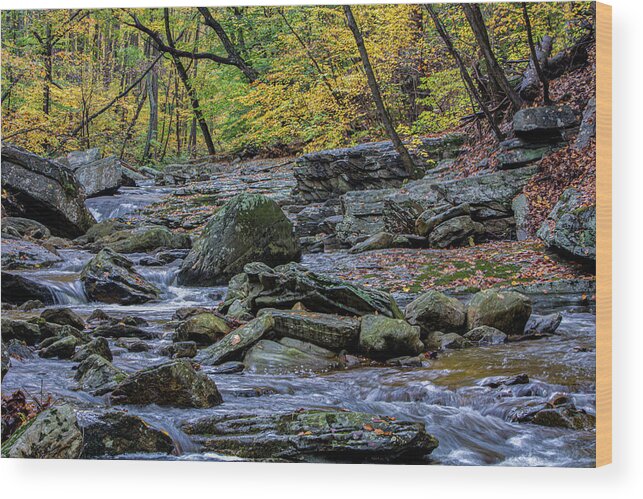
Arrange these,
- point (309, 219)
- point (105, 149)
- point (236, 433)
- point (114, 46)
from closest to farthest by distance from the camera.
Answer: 1. point (236, 433)
2. point (114, 46)
3. point (309, 219)
4. point (105, 149)

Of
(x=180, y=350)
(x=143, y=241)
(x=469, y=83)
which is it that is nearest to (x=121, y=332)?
(x=180, y=350)

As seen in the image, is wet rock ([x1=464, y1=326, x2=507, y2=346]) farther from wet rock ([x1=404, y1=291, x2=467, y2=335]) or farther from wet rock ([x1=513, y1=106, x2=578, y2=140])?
wet rock ([x1=513, y1=106, x2=578, y2=140])

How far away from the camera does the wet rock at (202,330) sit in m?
5.19

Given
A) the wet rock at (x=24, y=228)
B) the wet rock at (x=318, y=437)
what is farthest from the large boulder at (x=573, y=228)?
the wet rock at (x=24, y=228)

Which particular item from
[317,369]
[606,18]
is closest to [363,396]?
[317,369]

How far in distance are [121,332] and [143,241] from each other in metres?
3.65

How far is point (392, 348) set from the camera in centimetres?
487

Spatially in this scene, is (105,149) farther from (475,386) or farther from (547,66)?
(475,386)

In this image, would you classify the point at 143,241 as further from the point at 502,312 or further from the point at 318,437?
the point at 318,437

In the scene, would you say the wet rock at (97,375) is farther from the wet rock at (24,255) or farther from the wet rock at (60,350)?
the wet rock at (24,255)

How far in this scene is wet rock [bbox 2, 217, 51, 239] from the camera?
20.0 feet

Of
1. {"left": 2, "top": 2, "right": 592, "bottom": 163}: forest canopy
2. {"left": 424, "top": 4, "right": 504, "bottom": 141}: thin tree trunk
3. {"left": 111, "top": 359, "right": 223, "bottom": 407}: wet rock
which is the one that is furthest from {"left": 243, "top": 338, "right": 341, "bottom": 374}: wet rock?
{"left": 424, "top": 4, "right": 504, "bottom": 141}: thin tree trunk

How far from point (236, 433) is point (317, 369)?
3.26 ft

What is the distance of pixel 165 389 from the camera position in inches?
159
